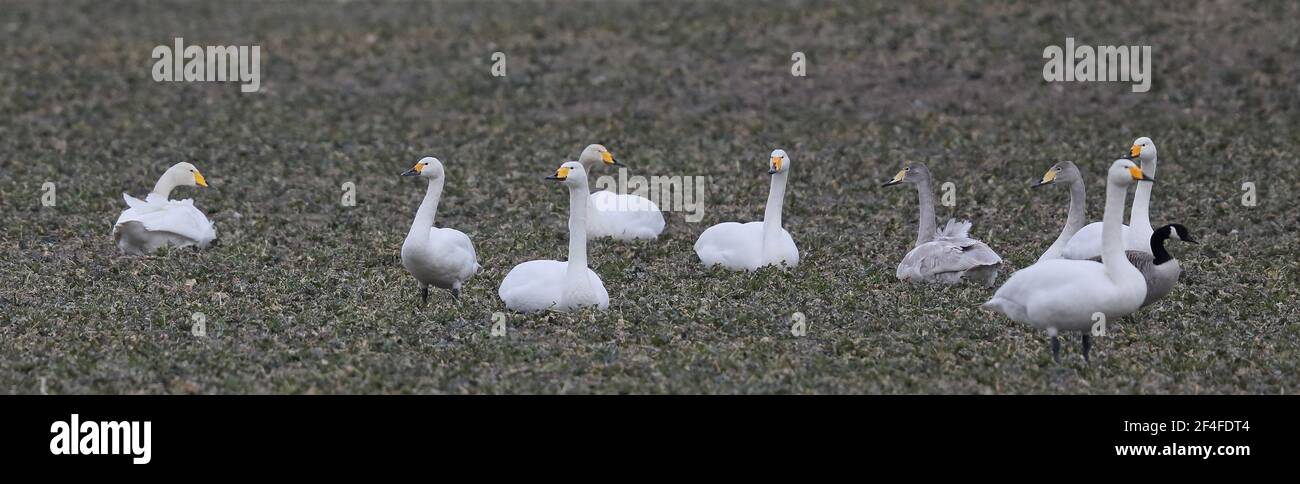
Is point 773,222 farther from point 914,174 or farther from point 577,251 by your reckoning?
point 577,251

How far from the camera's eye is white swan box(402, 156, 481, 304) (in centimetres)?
1042

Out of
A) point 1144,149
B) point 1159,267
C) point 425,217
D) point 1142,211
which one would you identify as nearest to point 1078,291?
point 1159,267

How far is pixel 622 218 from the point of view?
13336 millimetres

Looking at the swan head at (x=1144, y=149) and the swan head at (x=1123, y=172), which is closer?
the swan head at (x=1123, y=172)

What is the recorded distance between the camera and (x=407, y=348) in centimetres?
953

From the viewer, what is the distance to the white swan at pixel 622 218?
13.3 m

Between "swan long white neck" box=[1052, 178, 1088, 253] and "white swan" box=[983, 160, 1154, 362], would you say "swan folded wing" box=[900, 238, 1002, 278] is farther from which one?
"white swan" box=[983, 160, 1154, 362]

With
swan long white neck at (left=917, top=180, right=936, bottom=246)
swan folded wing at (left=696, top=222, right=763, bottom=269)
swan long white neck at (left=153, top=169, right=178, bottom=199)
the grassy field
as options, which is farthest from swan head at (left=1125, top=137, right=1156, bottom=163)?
swan long white neck at (left=153, top=169, right=178, bottom=199)

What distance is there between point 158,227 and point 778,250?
197 inches

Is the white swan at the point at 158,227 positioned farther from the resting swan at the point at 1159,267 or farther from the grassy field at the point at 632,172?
the resting swan at the point at 1159,267

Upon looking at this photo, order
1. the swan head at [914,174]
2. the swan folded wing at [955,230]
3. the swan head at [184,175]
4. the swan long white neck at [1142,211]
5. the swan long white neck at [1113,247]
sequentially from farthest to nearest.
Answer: the swan head at [184,175] → the swan head at [914,174] → the swan folded wing at [955,230] → the swan long white neck at [1142,211] → the swan long white neck at [1113,247]

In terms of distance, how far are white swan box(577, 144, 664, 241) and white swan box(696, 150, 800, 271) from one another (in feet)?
3.90

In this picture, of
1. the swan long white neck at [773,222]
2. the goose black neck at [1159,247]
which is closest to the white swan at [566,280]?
the swan long white neck at [773,222]

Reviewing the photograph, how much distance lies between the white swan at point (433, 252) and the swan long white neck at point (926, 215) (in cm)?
368
